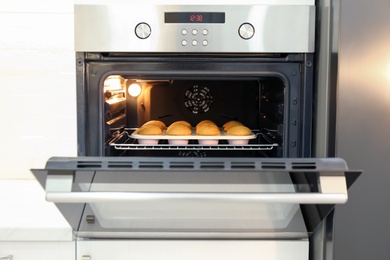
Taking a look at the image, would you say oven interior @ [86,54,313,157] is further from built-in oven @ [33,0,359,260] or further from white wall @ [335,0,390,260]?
white wall @ [335,0,390,260]

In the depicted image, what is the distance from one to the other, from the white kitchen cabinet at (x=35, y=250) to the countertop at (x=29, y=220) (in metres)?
0.02

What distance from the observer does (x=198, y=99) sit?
146 centimetres

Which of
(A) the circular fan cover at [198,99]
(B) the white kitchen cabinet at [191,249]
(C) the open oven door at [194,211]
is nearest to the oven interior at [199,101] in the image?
(A) the circular fan cover at [198,99]

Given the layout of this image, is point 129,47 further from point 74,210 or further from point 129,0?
point 74,210

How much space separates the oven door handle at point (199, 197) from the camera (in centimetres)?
95

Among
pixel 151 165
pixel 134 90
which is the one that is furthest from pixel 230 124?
pixel 151 165

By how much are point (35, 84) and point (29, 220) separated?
0.37 meters

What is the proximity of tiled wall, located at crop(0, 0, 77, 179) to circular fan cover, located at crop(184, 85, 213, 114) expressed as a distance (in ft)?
1.22

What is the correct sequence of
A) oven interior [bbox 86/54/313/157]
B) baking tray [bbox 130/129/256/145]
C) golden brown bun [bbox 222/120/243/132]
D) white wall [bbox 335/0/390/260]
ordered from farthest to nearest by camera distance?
golden brown bun [bbox 222/120/243/132]
baking tray [bbox 130/129/256/145]
oven interior [bbox 86/54/313/157]
white wall [bbox 335/0/390/260]

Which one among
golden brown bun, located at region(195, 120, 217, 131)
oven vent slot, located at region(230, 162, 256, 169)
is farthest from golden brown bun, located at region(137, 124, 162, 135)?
oven vent slot, located at region(230, 162, 256, 169)

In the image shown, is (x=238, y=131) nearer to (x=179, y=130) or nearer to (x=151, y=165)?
(x=179, y=130)

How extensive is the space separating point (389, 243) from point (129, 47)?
2.56 feet

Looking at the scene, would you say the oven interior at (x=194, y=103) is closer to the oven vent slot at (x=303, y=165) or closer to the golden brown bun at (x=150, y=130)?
the golden brown bun at (x=150, y=130)

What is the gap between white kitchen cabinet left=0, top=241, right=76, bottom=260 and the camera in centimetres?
112
